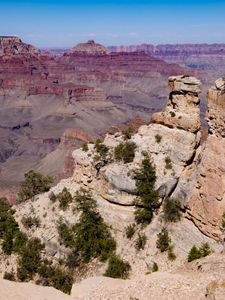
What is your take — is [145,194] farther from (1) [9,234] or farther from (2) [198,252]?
(1) [9,234]

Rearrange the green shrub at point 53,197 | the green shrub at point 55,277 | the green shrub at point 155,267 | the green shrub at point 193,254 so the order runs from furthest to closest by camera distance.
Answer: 1. the green shrub at point 53,197
2. the green shrub at point 55,277
3. the green shrub at point 155,267
4. the green shrub at point 193,254

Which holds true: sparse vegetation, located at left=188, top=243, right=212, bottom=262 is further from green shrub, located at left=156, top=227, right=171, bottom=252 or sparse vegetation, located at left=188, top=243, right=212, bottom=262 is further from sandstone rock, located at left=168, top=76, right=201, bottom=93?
sandstone rock, located at left=168, top=76, right=201, bottom=93

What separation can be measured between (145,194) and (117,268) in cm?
637

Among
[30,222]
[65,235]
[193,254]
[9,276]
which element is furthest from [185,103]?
[9,276]

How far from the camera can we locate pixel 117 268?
3200 centimetres

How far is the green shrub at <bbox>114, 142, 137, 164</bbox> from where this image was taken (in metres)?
37.6

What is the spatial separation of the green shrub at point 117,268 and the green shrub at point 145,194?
155 inches

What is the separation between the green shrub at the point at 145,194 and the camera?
35.3 m

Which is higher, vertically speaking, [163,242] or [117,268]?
[163,242]

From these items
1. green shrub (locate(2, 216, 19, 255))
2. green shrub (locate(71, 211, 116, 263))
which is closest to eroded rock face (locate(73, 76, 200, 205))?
green shrub (locate(71, 211, 116, 263))

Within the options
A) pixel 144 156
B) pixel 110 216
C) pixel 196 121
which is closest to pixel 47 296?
pixel 110 216

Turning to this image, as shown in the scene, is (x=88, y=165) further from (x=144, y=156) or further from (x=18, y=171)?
(x=18, y=171)

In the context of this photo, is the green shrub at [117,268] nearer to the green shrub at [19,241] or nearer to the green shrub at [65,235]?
the green shrub at [65,235]

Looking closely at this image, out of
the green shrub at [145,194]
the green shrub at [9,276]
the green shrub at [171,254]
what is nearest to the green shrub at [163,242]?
the green shrub at [171,254]
